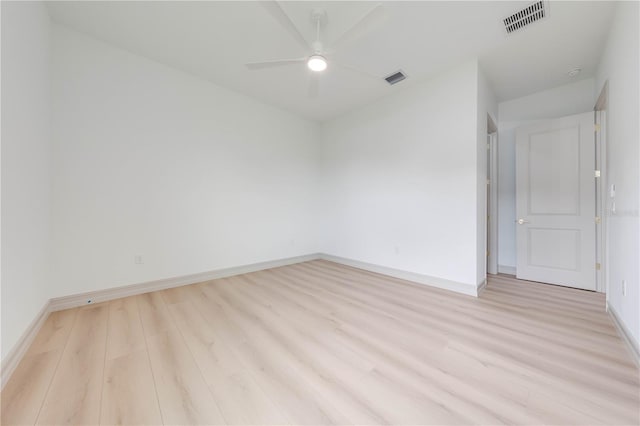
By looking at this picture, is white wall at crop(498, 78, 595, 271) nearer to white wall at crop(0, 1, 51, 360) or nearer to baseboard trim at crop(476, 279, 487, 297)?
baseboard trim at crop(476, 279, 487, 297)

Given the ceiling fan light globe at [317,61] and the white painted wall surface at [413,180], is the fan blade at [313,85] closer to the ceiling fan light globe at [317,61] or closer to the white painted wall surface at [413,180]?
the white painted wall surface at [413,180]

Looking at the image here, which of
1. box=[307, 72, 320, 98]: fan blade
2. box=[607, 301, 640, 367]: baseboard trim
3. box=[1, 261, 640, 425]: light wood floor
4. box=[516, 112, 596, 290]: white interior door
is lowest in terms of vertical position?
box=[1, 261, 640, 425]: light wood floor

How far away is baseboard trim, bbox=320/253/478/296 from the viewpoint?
2918mm

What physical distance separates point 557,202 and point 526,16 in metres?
2.48

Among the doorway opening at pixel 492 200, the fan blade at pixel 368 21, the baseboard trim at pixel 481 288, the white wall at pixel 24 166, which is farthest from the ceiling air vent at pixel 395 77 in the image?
the white wall at pixel 24 166

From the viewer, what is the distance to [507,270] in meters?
3.82

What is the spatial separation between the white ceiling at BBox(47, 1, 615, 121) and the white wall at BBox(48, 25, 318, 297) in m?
0.37

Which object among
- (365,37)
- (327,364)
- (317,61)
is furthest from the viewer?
(365,37)

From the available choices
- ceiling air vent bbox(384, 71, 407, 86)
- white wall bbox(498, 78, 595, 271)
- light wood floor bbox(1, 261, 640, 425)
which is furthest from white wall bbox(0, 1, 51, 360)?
white wall bbox(498, 78, 595, 271)

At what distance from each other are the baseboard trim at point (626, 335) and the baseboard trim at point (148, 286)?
4061 mm

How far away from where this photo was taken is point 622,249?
6.43 ft

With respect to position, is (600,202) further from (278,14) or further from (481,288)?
(278,14)

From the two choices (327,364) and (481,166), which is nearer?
(327,364)

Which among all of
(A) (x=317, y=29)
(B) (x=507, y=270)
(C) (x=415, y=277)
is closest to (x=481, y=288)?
(C) (x=415, y=277)
